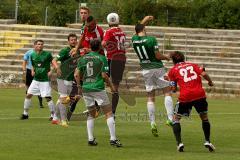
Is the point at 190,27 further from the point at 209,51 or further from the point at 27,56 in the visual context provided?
the point at 27,56

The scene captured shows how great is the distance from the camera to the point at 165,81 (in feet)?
62.3

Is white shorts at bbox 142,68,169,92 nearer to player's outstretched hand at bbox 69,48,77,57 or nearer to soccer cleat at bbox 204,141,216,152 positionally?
player's outstretched hand at bbox 69,48,77,57

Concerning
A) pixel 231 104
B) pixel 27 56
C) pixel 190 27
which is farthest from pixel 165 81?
pixel 190 27

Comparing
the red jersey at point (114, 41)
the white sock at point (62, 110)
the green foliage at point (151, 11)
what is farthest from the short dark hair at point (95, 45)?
the green foliage at point (151, 11)

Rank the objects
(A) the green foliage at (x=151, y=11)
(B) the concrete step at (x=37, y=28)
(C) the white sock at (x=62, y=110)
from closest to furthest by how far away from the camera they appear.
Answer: (C) the white sock at (x=62, y=110) → (A) the green foliage at (x=151, y=11) → (B) the concrete step at (x=37, y=28)

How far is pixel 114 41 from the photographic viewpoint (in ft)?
61.2

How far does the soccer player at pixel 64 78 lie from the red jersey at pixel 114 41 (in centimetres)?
164

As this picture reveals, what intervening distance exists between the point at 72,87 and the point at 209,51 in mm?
19470

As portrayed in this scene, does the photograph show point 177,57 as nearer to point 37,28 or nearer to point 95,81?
point 95,81

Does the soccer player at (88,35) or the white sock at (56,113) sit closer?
the soccer player at (88,35)

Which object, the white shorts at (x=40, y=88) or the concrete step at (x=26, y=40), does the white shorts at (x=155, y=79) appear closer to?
the white shorts at (x=40, y=88)

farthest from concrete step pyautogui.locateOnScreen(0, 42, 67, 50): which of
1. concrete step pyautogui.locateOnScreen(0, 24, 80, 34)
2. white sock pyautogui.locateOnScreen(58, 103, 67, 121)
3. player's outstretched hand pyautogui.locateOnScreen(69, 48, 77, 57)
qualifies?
player's outstretched hand pyautogui.locateOnScreen(69, 48, 77, 57)

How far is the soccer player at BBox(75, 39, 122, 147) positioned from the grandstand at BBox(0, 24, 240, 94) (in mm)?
17744

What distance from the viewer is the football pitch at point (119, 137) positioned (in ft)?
47.6
